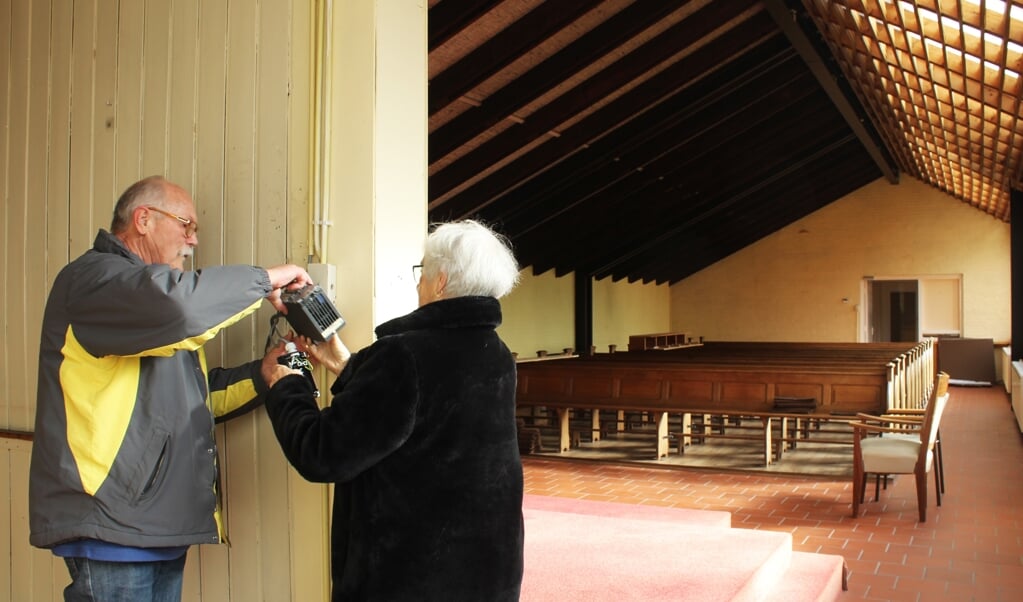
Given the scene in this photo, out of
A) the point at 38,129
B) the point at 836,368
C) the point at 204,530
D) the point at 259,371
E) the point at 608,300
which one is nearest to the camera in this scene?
the point at 204,530

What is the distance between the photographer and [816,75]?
10.9 meters

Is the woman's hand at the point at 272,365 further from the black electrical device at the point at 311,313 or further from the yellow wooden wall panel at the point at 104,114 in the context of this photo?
the yellow wooden wall panel at the point at 104,114

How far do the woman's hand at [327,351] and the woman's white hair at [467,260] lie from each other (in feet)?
1.10

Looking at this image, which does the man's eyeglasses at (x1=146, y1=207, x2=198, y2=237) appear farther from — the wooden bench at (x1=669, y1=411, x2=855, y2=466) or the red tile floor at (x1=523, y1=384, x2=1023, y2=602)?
the wooden bench at (x1=669, y1=411, x2=855, y2=466)

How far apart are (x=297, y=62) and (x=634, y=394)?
5.94m

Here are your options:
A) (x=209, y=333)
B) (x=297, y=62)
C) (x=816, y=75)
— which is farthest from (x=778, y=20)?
(x=209, y=333)

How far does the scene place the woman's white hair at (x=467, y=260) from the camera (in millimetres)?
1475

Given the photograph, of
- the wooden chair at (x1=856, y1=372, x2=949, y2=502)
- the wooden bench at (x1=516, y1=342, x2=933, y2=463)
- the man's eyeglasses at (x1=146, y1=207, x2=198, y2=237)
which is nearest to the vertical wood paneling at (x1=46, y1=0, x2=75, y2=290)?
the man's eyeglasses at (x1=146, y1=207, x2=198, y2=237)

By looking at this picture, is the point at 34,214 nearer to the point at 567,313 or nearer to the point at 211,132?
the point at 211,132

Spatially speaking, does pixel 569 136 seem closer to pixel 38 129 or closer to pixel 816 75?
pixel 816 75

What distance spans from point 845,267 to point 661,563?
16362mm

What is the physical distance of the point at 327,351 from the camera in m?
1.74

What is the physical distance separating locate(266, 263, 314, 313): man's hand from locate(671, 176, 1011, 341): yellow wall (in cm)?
1770

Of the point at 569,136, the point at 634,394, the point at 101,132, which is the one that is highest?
the point at 569,136
